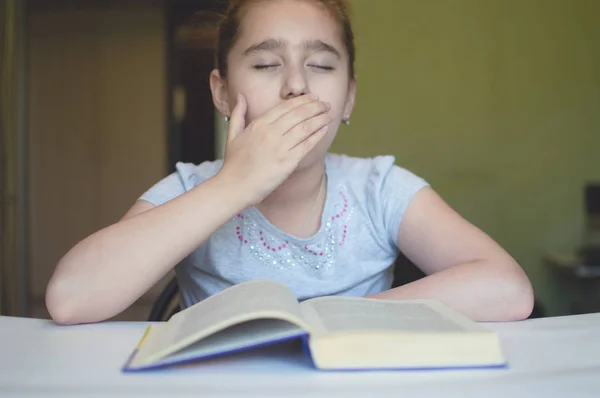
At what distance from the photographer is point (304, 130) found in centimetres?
88

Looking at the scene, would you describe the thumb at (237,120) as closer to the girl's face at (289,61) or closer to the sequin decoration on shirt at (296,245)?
the girl's face at (289,61)

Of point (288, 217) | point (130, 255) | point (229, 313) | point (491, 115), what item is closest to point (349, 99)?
point (288, 217)

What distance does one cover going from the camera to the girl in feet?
2.56

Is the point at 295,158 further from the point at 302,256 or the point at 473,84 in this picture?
the point at 473,84

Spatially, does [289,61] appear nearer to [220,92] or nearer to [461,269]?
[220,92]

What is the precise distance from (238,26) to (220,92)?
0.42 feet

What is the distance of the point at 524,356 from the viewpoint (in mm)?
564

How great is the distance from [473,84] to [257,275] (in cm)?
210

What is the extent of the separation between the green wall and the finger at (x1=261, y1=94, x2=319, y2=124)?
191 cm

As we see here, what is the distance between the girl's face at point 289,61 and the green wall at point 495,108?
1750mm

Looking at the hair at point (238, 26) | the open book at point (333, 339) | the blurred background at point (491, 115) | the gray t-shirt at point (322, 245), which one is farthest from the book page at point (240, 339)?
the blurred background at point (491, 115)

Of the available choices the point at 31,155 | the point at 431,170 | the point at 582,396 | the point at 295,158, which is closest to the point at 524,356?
the point at 582,396

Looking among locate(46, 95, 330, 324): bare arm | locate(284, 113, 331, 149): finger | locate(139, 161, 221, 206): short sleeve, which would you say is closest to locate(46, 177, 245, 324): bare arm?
locate(46, 95, 330, 324): bare arm

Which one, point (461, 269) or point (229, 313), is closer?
point (229, 313)
